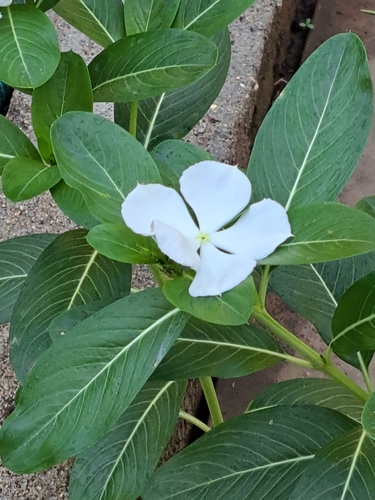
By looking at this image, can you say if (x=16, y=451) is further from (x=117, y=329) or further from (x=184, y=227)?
(x=184, y=227)

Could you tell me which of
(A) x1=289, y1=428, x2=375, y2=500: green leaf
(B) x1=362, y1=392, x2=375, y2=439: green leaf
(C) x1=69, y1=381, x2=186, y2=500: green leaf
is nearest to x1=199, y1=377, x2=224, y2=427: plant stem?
(C) x1=69, y1=381, x2=186, y2=500: green leaf

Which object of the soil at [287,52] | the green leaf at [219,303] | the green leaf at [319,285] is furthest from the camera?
the soil at [287,52]

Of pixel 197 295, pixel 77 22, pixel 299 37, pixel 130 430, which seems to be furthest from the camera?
pixel 299 37

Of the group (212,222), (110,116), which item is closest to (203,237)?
(212,222)

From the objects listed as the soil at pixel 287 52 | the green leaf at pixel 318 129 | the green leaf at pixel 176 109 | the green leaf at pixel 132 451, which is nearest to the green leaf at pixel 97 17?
the green leaf at pixel 176 109

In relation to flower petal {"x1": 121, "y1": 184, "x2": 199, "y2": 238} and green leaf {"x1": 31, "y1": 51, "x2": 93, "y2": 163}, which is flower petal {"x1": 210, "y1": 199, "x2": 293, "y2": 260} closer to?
flower petal {"x1": 121, "y1": 184, "x2": 199, "y2": 238}

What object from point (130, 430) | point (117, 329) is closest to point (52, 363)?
point (117, 329)

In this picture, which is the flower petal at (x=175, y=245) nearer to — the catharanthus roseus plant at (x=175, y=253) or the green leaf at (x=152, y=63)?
the catharanthus roseus plant at (x=175, y=253)
